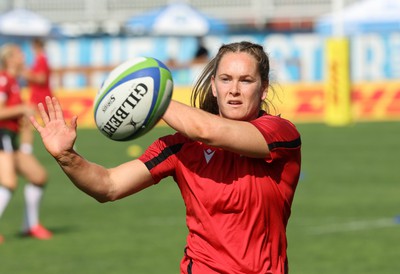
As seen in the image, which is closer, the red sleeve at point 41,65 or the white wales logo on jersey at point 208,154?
the white wales logo on jersey at point 208,154

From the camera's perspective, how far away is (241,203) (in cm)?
520

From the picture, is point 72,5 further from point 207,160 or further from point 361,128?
point 207,160

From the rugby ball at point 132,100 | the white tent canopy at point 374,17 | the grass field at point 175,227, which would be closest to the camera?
the rugby ball at point 132,100

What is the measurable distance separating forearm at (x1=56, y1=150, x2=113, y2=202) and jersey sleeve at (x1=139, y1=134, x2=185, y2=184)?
0.78 ft

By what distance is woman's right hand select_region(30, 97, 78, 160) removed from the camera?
5.03 meters

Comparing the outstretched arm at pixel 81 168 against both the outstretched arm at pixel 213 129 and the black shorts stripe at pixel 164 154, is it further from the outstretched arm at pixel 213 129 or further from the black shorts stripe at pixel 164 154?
the outstretched arm at pixel 213 129

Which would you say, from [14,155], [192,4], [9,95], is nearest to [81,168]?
[14,155]

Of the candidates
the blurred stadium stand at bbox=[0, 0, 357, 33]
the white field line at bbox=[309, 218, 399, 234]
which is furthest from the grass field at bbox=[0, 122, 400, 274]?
the blurred stadium stand at bbox=[0, 0, 357, 33]

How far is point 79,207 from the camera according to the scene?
51.9ft

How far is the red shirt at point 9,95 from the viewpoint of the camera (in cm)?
1298

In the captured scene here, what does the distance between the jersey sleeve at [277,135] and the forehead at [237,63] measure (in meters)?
0.26

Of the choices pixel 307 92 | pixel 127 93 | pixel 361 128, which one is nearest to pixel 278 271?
pixel 127 93

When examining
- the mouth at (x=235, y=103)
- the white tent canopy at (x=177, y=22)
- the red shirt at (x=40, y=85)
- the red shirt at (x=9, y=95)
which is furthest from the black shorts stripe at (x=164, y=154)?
the white tent canopy at (x=177, y=22)

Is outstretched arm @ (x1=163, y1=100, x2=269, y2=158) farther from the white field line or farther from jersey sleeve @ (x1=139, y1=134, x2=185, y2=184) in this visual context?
the white field line
